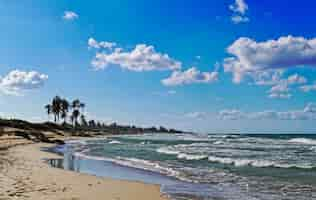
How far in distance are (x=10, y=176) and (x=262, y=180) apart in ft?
36.2

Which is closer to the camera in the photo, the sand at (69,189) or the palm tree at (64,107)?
the sand at (69,189)

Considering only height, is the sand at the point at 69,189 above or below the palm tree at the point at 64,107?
below

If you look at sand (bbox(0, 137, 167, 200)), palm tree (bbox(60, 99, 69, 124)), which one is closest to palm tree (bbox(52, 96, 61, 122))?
palm tree (bbox(60, 99, 69, 124))

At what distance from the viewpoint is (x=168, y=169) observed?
19141 mm

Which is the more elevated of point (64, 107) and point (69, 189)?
point (64, 107)

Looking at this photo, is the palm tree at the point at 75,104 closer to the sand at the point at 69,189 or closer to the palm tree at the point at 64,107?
the palm tree at the point at 64,107

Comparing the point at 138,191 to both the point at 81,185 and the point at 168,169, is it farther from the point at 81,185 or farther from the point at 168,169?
the point at 168,169

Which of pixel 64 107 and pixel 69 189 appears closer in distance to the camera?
pixel 69 189

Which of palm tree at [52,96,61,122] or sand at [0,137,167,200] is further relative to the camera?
palm tree at [52,96,61,122]

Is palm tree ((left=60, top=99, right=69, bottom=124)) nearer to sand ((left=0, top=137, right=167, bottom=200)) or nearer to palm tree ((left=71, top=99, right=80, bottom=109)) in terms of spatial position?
palm tree ((left=71, top=99, right=80, bottom=109))

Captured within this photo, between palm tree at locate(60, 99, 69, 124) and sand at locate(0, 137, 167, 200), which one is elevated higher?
palm tree at locate(60, 99, 69, 124)

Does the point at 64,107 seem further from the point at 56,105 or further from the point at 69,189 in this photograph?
the point at 69,189

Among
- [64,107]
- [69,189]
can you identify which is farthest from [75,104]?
[69,189]

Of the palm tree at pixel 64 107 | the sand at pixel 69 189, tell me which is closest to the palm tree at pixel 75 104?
the palm tree at pixel 64 107
